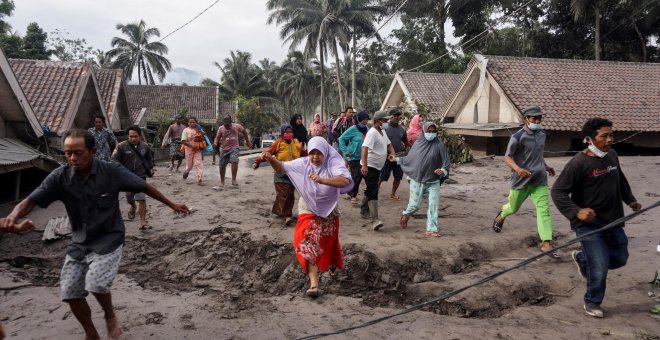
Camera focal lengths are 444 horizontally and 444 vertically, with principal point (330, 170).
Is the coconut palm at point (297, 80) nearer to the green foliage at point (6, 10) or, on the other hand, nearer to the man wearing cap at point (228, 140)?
the green foliage at point (6, 10)

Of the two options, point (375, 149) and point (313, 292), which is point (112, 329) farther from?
point (375, 149)

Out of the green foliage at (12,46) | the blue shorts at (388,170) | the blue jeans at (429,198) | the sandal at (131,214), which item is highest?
the green foliage at (12,46)

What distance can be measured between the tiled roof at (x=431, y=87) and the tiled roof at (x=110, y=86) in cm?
1399

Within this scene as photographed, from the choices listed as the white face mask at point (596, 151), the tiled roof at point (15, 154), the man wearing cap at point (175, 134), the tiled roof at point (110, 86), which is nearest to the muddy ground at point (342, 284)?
the tiled roof at point (15, 154)

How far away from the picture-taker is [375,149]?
6.75m

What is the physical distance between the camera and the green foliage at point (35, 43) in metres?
27.3

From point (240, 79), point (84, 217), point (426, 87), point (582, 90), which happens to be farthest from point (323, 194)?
point (240, 79)

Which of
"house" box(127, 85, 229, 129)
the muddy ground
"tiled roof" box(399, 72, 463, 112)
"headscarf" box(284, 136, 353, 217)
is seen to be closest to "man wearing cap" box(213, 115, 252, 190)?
the muddy ground

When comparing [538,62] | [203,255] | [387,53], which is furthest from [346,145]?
[387,53]

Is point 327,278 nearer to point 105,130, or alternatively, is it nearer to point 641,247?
point 641,247

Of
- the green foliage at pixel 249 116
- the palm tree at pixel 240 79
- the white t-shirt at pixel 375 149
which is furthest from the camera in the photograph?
the palm tree at pixel 240 79

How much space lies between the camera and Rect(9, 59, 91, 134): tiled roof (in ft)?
40.4

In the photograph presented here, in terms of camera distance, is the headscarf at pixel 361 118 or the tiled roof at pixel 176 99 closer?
the headscarf at pixel 361 118

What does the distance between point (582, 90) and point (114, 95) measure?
18.3 m
